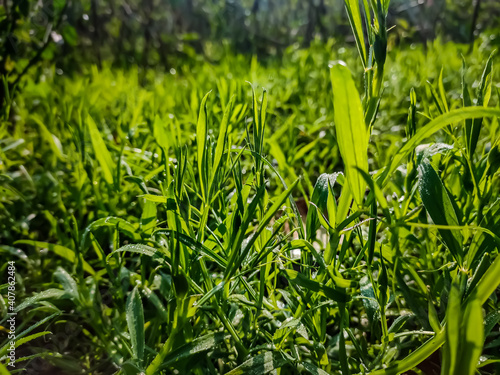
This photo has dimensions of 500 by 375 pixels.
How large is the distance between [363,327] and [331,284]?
0.76 ft

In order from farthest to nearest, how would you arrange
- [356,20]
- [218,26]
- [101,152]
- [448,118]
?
[218,26], [101,152], [356,20], [448,118]

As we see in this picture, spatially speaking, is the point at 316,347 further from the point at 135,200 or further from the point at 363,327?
the point at 135,200

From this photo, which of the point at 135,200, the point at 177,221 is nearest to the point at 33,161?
the point at 135,200

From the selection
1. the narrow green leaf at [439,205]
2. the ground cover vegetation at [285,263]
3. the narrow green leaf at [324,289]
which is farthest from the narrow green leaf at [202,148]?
the narrow green leaf at [439,205]

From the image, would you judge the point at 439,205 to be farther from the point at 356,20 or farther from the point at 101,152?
the point at 101,152

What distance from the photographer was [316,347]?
63cm

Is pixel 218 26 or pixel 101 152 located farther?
pixel 218 26

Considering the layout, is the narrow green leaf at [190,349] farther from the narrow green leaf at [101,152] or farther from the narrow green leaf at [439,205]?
the narrow green leaf at [101,152]

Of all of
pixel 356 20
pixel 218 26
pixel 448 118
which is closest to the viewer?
pixel 448 118

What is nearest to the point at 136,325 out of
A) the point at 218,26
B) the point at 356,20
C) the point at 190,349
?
the point at 190,349

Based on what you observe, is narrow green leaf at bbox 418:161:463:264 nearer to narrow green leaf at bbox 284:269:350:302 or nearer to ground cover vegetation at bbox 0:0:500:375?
ground cover vegetation at bbox 0:0:500:375

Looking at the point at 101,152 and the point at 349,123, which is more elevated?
the point at 349,123

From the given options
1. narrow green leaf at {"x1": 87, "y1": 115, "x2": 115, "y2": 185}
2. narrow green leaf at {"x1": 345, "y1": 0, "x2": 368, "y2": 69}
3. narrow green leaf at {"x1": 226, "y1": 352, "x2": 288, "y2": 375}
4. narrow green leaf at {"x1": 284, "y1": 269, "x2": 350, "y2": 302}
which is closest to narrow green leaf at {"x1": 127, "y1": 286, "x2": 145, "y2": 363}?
narrow green leaf at {"x1": 226, "y1": 352, "x2": 288, "y2": 375}

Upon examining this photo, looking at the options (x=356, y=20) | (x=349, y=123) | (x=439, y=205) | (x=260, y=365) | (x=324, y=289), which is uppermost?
(x=356, y=20)
